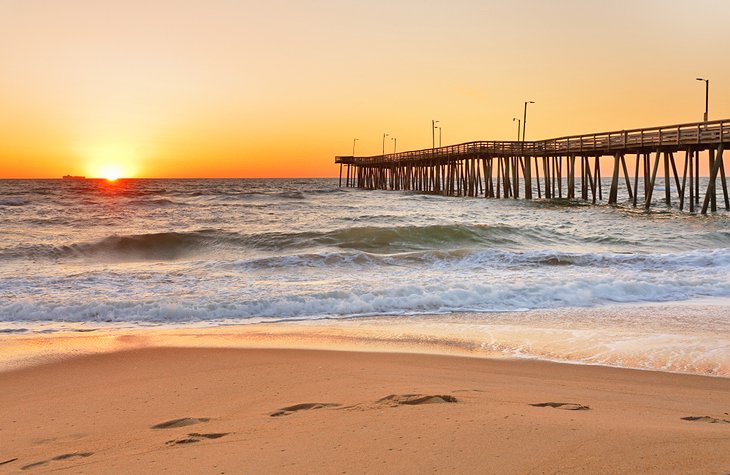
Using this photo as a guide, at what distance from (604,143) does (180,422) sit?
33.9 meters

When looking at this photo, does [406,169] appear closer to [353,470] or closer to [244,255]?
[244,255]

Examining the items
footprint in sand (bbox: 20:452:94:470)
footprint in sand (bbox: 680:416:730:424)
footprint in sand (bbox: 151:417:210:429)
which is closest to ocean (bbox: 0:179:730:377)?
footprint in sand (bbox: 680:416:730:424)

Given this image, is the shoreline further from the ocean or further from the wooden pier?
the wooden pier

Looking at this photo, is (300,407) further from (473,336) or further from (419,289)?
(419,289)

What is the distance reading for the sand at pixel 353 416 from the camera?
374 centimetres

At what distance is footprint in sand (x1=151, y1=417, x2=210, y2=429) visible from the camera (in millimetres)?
4694

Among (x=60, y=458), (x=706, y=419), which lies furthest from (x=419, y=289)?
(x=60, y=458)

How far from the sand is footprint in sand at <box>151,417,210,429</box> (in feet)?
0.08

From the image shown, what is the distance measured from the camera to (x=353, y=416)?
15.3 ft

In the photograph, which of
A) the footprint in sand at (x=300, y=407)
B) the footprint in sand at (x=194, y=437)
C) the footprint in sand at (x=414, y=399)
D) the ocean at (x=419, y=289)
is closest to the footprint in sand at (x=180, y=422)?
the footprint in sand at (x=194, y=437)

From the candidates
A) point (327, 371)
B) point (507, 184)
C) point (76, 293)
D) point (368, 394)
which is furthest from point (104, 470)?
point (507, 184)

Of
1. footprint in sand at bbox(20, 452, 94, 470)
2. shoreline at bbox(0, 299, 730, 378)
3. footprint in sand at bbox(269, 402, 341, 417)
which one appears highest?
footprint in sand at bbox(20, 452, 94, 470)

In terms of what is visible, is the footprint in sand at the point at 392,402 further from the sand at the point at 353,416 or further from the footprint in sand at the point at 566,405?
the footprint in sand at the point at 566,405

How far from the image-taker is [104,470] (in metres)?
3.79
